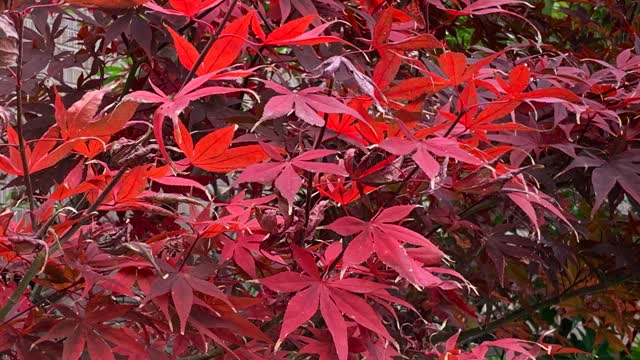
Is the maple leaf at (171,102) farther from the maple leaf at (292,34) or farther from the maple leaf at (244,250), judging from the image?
the maple leaf at (244,250)

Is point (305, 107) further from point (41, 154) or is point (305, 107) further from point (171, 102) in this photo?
point (41, 154)

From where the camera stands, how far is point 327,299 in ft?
2.08

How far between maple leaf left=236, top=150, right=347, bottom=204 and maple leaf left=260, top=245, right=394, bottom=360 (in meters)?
0.06

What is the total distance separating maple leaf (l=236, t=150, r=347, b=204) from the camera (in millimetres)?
589

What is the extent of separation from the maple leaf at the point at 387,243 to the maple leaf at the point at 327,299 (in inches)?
1.5

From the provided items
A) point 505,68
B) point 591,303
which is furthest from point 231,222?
point 591,303

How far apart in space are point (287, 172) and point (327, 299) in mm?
107

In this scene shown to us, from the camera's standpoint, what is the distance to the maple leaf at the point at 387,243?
1.95ft

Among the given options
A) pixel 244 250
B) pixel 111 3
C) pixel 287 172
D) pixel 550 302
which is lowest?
pixel 550 302

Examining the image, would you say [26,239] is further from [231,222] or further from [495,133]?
[495,133]

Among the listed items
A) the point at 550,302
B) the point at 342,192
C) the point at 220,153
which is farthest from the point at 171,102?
the point at 550,302

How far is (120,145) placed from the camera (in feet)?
1.90

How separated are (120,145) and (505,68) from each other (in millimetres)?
607

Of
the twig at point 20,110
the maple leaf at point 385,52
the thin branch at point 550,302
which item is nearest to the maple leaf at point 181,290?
the twig at point 20,110
